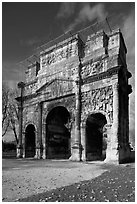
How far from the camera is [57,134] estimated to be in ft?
67.9

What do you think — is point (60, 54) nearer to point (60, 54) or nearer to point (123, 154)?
point (60, 54)

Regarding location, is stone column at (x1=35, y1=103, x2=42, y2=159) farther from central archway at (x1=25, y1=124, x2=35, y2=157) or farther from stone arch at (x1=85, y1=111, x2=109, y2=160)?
stone arch at (x1=85, y1=111, x2=109, y2=160)

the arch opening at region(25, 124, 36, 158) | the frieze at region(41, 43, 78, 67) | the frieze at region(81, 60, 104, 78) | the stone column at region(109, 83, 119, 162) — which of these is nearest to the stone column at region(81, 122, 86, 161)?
the stone column at region(109, 83, 119, 162)

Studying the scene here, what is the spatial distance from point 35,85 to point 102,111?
944 centimetres

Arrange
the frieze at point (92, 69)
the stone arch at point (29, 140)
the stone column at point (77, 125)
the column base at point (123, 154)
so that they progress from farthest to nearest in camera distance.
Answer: the stone arch at point (29, 140)
the frieze at point (92, 69)
the stone column at point (77, 125)
the column base at point (123, 154)

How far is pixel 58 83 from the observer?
62.4 ft

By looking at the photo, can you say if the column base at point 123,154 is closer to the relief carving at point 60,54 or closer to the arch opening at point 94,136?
the arch opening at point 94,136

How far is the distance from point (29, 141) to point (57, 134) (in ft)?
13.1

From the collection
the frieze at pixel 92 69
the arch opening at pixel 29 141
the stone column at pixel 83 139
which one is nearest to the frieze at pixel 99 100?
the stone column at pixel 83 139

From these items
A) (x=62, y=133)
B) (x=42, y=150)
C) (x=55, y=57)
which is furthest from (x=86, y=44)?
(x=42, y=150)

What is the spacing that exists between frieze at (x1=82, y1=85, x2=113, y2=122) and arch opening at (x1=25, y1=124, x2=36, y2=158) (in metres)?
8.32

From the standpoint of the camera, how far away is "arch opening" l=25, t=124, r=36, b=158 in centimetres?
2183

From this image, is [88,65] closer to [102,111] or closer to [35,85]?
[102,111]

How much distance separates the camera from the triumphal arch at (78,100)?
15.2 meters
